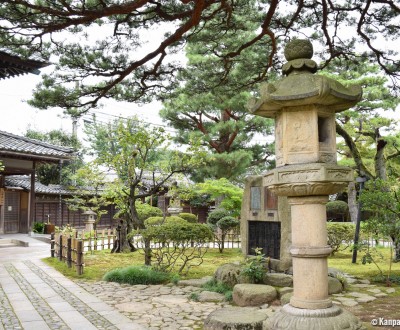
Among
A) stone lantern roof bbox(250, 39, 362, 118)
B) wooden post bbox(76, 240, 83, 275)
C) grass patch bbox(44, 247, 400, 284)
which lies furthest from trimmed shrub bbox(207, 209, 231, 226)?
stone lantern roof bbox(250, 39, 362, 118)

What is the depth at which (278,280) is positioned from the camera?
8.77 metres

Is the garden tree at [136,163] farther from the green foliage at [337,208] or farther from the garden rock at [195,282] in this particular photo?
the green foliage at [337,208]

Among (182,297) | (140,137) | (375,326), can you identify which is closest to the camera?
(375,326)

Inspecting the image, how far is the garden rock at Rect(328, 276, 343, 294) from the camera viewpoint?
332 inches

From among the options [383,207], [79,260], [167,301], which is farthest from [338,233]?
[79,260]

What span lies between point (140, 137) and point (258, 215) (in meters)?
5.43

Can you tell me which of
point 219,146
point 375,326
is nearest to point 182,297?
point 375,326

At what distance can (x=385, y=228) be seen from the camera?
927 cm

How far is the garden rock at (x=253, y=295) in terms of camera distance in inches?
Answer: 294

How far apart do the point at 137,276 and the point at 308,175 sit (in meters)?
6.60

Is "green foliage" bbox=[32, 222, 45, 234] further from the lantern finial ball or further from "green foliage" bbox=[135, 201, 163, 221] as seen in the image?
the lantern finial ball

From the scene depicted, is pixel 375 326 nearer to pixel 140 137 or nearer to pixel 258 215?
pixel 258 215

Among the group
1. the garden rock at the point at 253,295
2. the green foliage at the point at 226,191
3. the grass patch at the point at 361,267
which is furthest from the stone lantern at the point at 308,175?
the green foliage at the point at 226,191

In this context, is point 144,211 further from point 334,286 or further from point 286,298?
point 286,298
